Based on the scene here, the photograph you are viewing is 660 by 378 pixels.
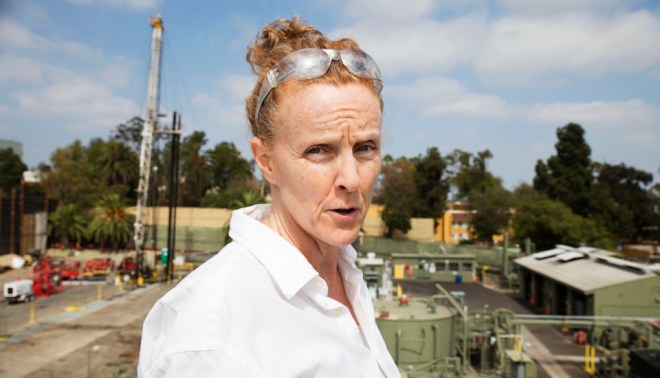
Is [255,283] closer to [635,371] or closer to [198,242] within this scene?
[635,371]

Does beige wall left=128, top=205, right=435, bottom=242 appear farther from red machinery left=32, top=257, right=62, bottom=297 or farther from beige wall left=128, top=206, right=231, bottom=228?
red machinery left=32, top=257, right=62, bottom=297

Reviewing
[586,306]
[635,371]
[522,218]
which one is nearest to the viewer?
[635,371]

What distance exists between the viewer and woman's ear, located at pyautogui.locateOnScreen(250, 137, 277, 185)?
1643mm

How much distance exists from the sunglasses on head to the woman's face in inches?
1.8

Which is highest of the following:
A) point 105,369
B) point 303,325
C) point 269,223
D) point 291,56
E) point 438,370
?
point 291,56

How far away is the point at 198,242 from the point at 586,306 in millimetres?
29189

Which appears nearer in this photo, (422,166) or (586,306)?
(586,306)

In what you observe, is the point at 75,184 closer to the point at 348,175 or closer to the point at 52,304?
the point at 52,304

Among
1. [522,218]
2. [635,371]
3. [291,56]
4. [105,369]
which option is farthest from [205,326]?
[522,218]

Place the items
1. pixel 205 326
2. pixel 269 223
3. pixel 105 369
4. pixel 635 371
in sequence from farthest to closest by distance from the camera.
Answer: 1. pixel 105 369
2. pixel 635 371
3. pixel 269 223
4. pixel 205 326

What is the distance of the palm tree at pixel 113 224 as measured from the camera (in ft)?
123

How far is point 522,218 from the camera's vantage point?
36750mm

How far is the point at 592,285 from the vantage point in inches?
694

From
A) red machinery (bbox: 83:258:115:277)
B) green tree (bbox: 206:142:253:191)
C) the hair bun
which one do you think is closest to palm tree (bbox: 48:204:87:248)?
red machinery (bbox: 83:258:115:277)
